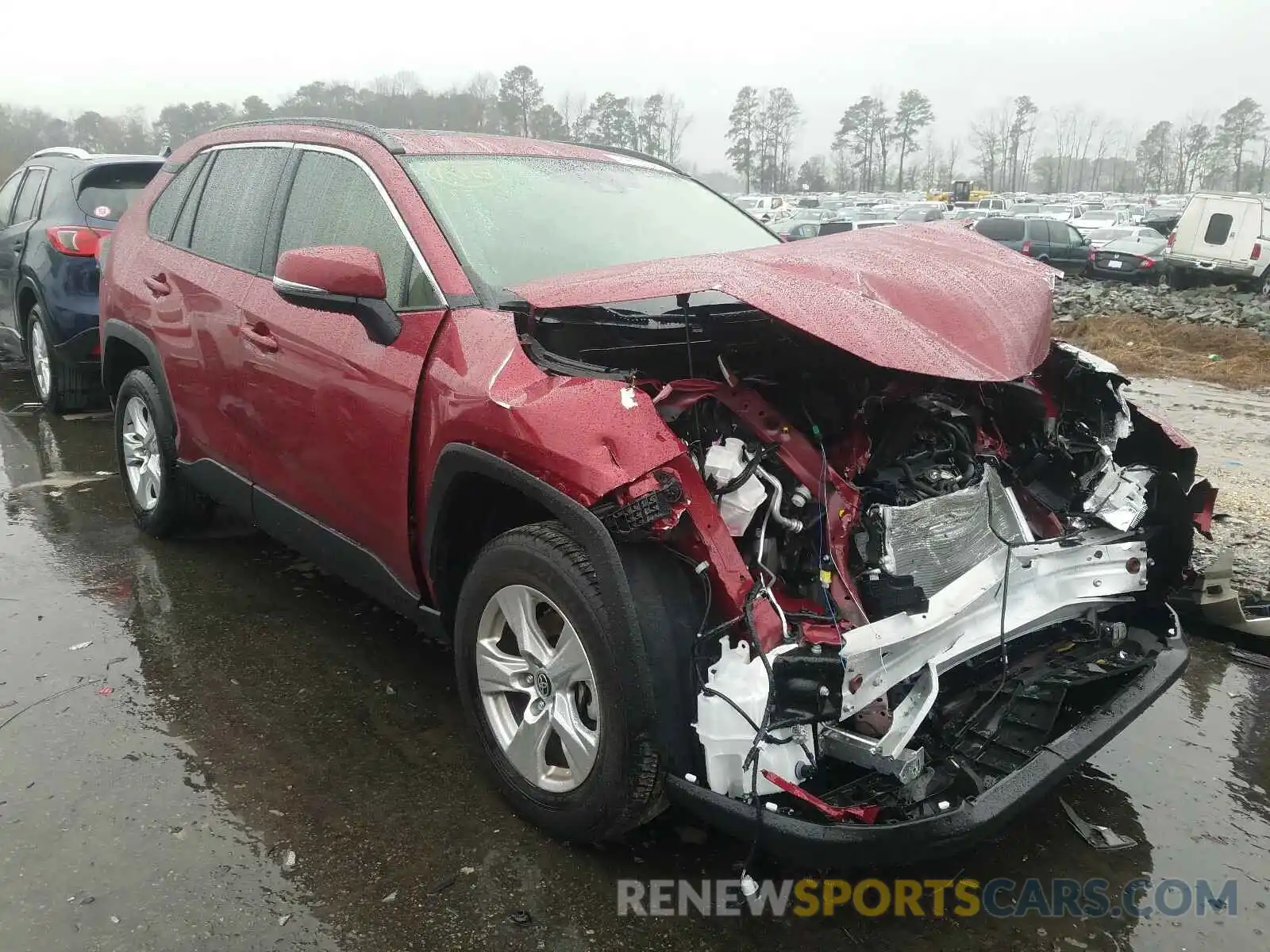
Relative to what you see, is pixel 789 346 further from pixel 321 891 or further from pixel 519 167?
pixel 321 891

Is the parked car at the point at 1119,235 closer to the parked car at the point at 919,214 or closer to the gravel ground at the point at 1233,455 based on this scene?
the parked car at the point at 919,214

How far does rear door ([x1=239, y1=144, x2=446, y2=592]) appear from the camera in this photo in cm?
293

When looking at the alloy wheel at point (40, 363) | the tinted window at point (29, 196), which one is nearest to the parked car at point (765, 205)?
the tinted window at point (29, 196)

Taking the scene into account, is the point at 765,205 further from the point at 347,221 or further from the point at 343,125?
the point at 347,221

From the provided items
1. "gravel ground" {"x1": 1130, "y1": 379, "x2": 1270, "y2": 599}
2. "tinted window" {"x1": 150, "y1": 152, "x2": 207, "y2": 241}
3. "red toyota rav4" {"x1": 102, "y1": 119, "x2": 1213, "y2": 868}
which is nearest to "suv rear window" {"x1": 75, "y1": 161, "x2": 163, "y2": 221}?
"tinted window" {"x1": 150, "y1": 152, "x2": 207, "y2": 241}

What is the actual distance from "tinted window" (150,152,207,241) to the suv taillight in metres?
2.92

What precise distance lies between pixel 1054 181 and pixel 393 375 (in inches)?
5041

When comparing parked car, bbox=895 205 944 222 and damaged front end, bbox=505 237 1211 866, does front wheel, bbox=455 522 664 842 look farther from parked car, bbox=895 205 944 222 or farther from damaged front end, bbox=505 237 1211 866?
parked car, bbox=895 205 944 222

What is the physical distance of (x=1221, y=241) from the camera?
65.0 ft

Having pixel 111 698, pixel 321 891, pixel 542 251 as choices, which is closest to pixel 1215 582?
pixel 542 251

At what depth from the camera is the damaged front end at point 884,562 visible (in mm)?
2152

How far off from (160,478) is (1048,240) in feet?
72.8

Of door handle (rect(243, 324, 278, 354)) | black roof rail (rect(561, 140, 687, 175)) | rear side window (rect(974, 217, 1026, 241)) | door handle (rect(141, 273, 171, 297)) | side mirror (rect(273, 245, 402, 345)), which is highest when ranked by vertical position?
black roof rail (rect(561, 140, 687, 175))

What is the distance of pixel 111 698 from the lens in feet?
11.0
